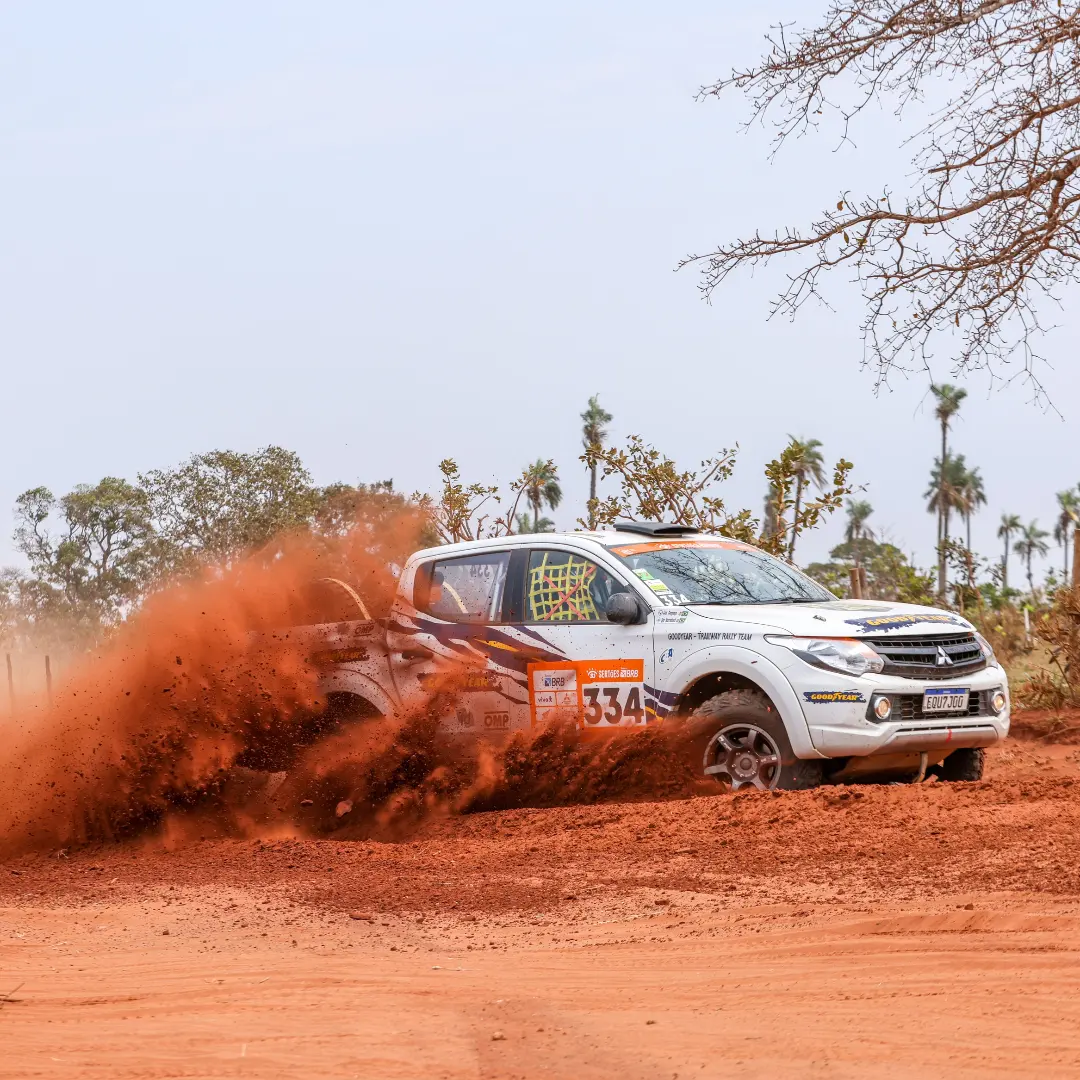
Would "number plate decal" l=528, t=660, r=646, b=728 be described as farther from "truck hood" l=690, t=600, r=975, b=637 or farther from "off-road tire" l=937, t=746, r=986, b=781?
"off-road tire" l=937, t=746, r=986, b=781

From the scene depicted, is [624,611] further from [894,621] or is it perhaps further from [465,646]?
[894,621]

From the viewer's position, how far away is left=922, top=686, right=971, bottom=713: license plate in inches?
330

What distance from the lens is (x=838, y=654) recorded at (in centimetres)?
823

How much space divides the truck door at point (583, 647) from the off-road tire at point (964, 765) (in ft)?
6.63

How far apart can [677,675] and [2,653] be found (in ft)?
115

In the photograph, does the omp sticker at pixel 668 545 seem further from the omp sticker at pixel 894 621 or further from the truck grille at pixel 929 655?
the truck grille at pixel 929 655

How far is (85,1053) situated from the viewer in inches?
171

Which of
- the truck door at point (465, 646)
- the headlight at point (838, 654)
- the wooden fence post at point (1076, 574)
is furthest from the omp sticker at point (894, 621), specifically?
the wooden fence post at point (1076, 574)

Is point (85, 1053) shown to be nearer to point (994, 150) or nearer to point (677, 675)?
point (677, 675)

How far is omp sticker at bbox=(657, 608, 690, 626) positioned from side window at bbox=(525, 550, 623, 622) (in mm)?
401

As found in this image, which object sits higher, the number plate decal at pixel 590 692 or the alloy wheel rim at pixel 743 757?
the number plate decal at pixel 590 692

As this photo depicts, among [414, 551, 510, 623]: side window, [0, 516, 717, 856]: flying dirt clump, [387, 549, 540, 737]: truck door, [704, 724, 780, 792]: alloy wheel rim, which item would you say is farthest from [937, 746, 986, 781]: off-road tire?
[414, 551, 510, 623]: side window

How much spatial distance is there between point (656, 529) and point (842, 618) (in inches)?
69.8

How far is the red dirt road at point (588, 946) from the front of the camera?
4156 mm
